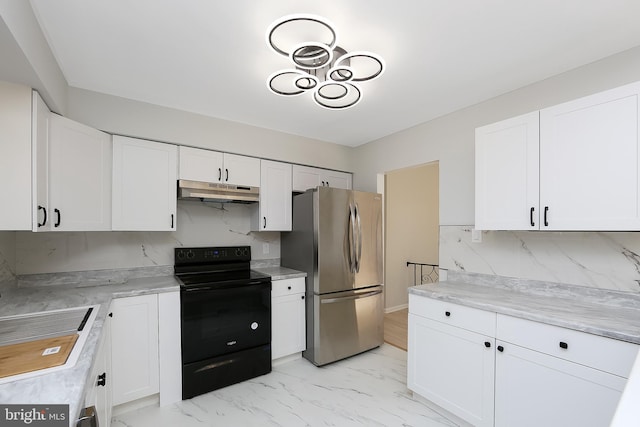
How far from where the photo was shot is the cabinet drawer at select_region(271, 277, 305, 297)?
9.05ft

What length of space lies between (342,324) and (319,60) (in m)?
2.36

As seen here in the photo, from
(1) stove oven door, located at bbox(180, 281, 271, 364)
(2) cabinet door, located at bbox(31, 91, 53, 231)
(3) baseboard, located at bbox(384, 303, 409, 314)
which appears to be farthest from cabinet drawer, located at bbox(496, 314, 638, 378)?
(3) baseboard, located at bbox(384, 303, 409, 314)

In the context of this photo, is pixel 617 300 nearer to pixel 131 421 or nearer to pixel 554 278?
pixel 554 278

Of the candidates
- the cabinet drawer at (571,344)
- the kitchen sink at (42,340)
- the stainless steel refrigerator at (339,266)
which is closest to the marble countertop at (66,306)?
the kitchen sink at (42,340)

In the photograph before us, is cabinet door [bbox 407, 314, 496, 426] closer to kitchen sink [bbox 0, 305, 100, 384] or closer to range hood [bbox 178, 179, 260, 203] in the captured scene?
range hood [bbox 178, 179, 260, 203]

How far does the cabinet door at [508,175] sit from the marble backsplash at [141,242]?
2.20 meters

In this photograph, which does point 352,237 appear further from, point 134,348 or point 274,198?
point 134,348

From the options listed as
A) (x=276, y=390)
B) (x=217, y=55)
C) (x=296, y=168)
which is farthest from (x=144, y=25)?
(x=276, y=390)

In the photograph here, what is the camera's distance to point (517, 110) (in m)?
2.24

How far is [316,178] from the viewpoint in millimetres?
3480

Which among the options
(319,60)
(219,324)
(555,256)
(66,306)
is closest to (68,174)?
(66,306)

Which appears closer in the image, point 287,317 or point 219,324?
point 219,324

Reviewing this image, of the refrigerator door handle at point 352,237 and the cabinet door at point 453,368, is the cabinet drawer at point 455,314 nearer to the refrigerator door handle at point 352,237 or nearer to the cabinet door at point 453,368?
the cabinet door at point 453,368

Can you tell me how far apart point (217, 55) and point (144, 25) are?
401 mm
